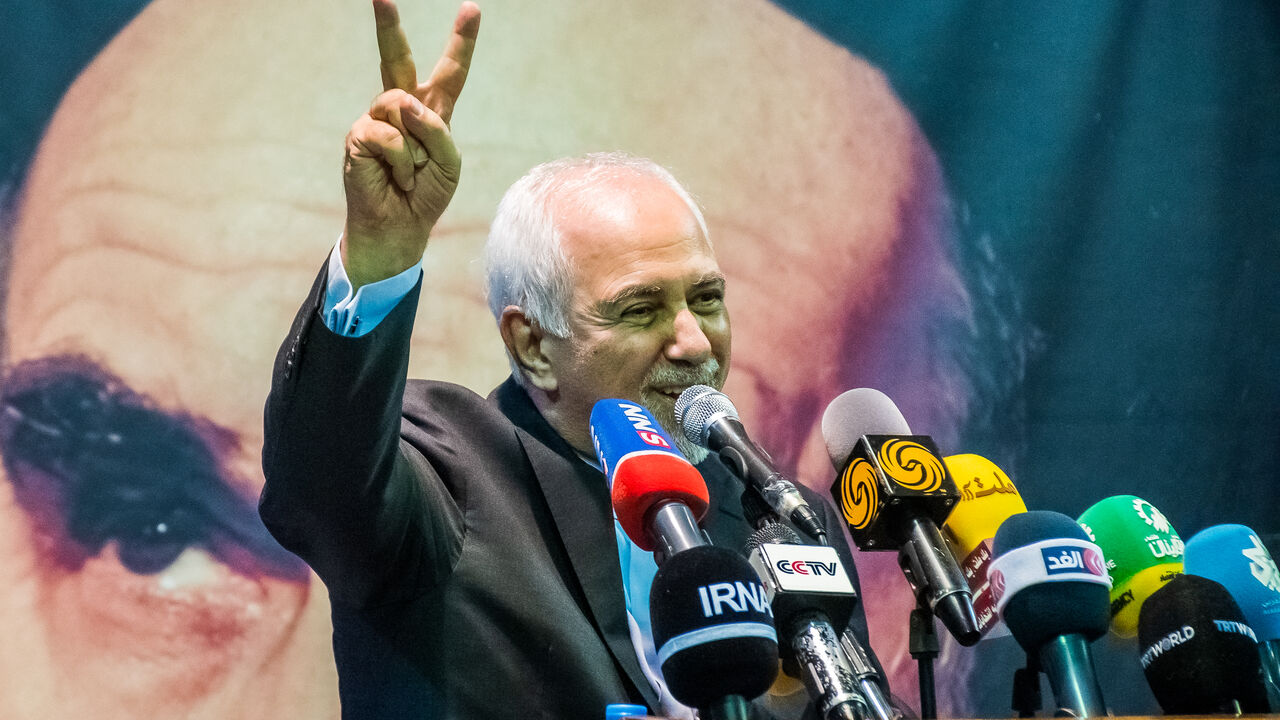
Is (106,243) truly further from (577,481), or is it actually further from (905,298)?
(905,298)

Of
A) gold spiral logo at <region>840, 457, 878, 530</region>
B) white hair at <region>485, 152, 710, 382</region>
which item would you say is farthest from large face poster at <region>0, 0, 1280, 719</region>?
gold spiral logo at <region>840, 457, 878, 530</region>

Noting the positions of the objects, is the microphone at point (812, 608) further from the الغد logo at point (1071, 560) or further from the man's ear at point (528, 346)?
the man's ear at point (528, 346)

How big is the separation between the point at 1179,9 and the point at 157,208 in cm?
262

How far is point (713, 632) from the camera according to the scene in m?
0.93

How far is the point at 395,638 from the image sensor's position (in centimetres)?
170

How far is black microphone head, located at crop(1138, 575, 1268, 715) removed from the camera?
3.65 feet

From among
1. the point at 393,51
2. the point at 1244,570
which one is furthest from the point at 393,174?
the point at 1244,570

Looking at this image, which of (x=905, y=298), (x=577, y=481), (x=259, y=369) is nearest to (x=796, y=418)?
(x=905, y=298)

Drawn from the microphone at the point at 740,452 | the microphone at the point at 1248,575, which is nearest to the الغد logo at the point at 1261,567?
the microphone at the point at 1248,575

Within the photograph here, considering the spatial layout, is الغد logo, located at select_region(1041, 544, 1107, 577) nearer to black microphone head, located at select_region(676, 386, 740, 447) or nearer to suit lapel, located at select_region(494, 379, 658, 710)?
black microphone head, located at select_region(676, 386, 740, 447)

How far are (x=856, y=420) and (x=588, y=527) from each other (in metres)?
0.54

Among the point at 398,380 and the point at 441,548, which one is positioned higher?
the point at 398,380

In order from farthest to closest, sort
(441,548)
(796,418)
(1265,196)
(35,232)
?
(1265,196)
(796,418)
(35,232)
(441,548)

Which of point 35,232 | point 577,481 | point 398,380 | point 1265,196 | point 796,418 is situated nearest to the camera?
point 398,380
